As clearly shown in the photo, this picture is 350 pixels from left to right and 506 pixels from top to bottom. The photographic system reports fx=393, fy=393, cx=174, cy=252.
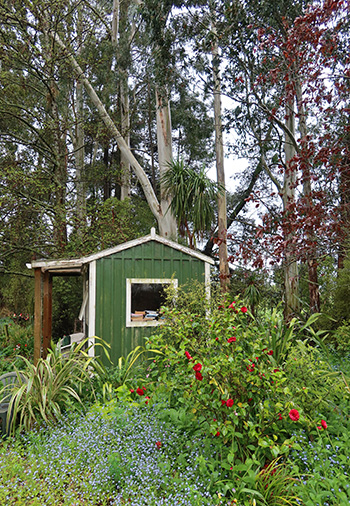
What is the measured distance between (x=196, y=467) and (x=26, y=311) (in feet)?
34.1

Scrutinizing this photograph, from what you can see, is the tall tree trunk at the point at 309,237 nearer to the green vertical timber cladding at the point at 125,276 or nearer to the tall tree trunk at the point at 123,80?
the green vertical timber cladding at the point at 125,276

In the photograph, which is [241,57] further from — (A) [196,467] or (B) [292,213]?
(A) [196,467]

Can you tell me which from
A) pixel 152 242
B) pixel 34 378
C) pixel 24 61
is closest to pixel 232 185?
pixel 24 61

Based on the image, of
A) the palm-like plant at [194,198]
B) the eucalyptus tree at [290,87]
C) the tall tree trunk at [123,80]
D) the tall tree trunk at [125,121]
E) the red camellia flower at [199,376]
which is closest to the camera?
the red camellia flower at [199,376]

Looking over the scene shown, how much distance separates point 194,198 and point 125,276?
3570mm

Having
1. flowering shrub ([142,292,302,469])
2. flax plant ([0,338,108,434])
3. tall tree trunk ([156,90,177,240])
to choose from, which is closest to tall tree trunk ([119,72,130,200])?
tall tree trunk ([156,90,177,240])

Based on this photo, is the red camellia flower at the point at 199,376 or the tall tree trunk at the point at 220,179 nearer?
the red camellia flower at the point at 199,376

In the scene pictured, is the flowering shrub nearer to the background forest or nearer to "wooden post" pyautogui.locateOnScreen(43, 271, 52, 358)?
the background forest

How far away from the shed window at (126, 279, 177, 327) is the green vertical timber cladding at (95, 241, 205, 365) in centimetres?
8

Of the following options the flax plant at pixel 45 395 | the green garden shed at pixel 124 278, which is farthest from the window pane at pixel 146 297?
the flax plant at pixel 45 395

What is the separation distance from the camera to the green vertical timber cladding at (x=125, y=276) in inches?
238

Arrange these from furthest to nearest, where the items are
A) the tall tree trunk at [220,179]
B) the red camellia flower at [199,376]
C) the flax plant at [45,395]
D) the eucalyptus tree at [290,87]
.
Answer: the tall tree trunk at [220,179] < the eucalyptus tree at [290,87] < the flax plant at [45,395] < the red camellia flower at [199,376]

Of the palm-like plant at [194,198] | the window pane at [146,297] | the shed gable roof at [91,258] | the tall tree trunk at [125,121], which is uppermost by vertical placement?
the tall tree trunk at [125,121]

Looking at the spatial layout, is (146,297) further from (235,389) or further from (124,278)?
(235,389)
